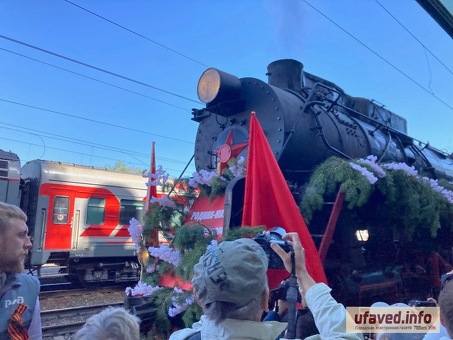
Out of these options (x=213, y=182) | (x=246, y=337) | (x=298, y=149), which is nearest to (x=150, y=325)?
(x=213, y=182)

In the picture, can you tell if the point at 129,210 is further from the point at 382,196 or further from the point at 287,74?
the point at 382,196

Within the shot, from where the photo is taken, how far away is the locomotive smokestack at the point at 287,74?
4.95 m

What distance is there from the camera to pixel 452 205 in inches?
181

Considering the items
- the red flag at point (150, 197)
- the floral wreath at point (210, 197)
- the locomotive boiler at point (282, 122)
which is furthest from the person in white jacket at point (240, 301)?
the red flag at point (150, 197)

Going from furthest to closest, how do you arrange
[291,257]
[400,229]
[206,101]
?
[400,229], [206,101], [291,257]

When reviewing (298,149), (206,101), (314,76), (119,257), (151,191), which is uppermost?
(314,76)

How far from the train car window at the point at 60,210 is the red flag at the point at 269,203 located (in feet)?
29.4

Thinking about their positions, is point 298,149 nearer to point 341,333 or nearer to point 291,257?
point 291,257

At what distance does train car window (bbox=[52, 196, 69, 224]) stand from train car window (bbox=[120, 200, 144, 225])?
62.3 inches

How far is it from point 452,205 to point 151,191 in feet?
10.3

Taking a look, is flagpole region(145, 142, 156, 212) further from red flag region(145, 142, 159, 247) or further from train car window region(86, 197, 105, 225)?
train car window region(86, 197, 105, 225)

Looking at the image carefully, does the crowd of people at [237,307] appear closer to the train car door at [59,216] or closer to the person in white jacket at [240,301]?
the person in white jacket at [240,301]

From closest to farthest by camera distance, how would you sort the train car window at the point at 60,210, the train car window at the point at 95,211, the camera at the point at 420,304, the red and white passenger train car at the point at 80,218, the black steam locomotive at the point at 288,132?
the camera at the point at 420,304, the black steam locomotive at the point at 288,132, the red and white passenger train car at the point at 80,218, the train car window at the point at 60,210, the train car window at the point at 95,211

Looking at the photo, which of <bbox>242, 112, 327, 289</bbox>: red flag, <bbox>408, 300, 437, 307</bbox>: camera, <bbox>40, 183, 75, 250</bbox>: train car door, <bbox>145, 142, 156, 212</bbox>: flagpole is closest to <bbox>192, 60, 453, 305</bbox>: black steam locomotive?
<bbox>242, 112, 327, 289</bbox>: red flag
